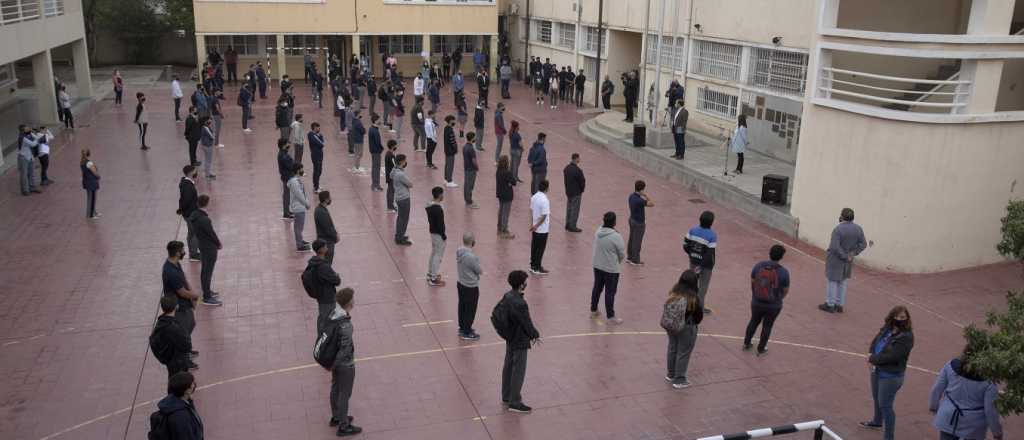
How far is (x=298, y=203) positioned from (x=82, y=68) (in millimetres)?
21093

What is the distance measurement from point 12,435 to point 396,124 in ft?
53.9

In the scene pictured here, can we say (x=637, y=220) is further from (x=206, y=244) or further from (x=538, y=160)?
(x=206, y=244)

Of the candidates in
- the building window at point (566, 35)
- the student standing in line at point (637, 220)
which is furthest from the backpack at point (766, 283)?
the building window at point (566, 35)

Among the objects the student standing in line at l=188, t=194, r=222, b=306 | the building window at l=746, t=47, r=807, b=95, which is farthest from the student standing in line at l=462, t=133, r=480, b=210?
the building window at l=746, t=47, r=807, b=95

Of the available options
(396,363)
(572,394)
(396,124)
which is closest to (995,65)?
(572,394)

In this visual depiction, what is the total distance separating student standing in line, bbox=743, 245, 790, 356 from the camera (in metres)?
9.38

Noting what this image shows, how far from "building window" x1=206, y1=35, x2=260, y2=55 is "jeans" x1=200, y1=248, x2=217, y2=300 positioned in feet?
91.1

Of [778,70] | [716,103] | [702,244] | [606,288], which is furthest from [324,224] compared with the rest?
[716,103]

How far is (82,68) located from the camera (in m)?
29.6

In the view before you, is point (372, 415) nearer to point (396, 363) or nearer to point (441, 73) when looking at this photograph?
point (396, 363)

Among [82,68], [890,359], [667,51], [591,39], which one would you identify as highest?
[591,39]

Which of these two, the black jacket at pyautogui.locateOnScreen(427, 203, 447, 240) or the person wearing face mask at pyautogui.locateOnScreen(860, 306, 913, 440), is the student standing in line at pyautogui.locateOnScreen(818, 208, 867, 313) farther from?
the black jacket at pyautogui.locateOnScreen(427, 203, 447, 240)

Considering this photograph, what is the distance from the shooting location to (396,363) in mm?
9500

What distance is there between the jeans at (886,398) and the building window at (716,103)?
15.5 m
